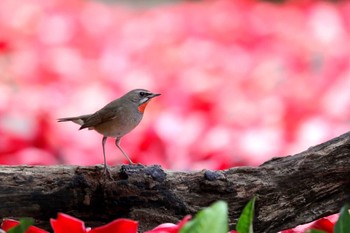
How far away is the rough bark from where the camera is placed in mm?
1231

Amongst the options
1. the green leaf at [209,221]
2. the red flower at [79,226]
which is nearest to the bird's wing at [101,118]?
the red flower at [79,226]

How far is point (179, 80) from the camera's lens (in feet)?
8.76

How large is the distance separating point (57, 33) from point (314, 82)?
92 centimetres

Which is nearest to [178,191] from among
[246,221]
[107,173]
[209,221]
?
[107,173]

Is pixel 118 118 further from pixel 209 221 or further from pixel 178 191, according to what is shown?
pixel 209 221

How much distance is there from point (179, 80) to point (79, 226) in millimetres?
1743

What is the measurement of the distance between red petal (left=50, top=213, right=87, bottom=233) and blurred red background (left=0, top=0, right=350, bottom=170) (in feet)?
3.48

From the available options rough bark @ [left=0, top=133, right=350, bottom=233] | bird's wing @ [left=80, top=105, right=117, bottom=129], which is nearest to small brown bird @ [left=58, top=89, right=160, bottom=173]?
bird's wing @ [left=80, top=105, right=117, bottom=129]

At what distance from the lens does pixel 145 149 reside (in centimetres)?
216

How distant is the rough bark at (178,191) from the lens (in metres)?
1.23

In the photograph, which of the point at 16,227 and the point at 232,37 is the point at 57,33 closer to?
the point at 232,37

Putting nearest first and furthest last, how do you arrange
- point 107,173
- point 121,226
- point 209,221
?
1. point 209,221
2. point 121,226
3. point 107,173

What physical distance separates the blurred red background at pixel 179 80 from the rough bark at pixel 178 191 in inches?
21.8

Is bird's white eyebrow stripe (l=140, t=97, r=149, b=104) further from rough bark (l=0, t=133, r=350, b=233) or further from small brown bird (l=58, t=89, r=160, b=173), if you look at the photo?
rough bark (l=0, t=133, r=350, b=233)
